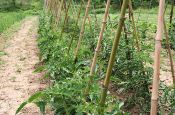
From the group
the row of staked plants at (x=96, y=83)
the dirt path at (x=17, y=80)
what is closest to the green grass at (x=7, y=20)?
the dirt path at (x=17, y=80)

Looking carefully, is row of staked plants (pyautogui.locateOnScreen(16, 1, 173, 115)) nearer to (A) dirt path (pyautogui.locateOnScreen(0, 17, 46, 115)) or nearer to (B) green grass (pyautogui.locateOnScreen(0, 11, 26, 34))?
(A) dirt path (pyautogui.locateOnScreen(0, 17, 46, 115))

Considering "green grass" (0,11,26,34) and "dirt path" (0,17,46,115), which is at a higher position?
"dirt path" (0,17,46,115)

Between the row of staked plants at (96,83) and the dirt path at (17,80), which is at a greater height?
the row of staked plants at (96,83)

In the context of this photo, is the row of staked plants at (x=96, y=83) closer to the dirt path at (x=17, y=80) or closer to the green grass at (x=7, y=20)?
the dirt path at (x=17, y=80)

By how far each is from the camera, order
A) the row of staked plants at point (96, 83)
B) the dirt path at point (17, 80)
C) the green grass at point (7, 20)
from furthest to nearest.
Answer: the green grass at point (7, 20)
the dirt path at point (17, 80)
the row of staked plants at point (96, 83)

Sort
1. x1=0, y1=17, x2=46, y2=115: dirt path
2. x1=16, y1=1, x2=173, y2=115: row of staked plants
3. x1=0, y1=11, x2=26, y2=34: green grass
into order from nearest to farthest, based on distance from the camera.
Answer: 1. x1=16, y1=1, x2=173, y2=115: row of staked plants
2. x1=0, y1=17, x2=46, y2=115: dirt path
3. x1=0, y1=11, x2=26, y2=34: green grass

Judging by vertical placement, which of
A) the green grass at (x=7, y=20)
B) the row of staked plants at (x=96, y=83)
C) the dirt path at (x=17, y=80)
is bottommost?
the green grass at (x=7, y=20)

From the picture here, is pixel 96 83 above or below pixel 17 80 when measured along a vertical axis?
above

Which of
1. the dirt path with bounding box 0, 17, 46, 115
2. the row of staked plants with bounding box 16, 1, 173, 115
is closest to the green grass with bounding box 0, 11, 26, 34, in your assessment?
the dirt path with bounding box 0, 17, 46, 115

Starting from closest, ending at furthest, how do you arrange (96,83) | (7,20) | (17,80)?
(96,83), (17,80), (7,20)

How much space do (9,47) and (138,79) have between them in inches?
314

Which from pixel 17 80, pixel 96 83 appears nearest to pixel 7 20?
pixel 17 80

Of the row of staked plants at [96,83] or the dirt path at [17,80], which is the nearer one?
the row of staked plants at [96,83]

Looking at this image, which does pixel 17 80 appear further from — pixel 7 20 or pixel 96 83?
pixel 7 20
